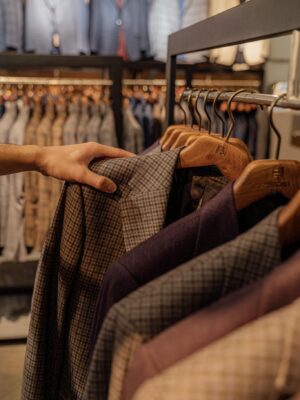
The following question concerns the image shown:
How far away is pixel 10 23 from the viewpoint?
2.31m

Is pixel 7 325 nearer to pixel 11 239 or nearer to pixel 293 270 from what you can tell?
pixel 11 239

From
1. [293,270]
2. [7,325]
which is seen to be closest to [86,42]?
[7,325]

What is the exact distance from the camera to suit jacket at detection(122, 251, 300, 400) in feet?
1.27

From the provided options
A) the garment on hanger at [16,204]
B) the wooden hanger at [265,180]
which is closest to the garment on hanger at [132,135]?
the garment on hanger at [16,204]

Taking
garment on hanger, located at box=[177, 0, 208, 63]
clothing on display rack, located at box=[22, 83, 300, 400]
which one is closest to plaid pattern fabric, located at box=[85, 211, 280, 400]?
clothing on display rack, located at box=[22, 83, 300, 400]

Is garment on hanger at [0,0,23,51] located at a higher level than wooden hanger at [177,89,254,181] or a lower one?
higher

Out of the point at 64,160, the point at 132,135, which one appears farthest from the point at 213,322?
the point at 132,135

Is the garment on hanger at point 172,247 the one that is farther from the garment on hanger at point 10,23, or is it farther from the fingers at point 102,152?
the garment on hanger at point 10,23

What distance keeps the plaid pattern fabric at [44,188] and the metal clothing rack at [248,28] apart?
1.07 m

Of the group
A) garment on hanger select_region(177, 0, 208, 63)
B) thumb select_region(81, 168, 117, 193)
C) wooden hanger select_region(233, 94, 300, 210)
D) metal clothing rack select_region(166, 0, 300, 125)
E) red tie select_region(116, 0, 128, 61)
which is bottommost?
thumb select_region(81, 168, 117, 193)

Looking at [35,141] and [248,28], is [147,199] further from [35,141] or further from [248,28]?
→ [35,141]

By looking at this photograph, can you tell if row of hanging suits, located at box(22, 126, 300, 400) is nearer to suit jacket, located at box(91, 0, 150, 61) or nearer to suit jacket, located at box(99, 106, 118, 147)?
suit jacket, located at box(99, 106, 118, 147)

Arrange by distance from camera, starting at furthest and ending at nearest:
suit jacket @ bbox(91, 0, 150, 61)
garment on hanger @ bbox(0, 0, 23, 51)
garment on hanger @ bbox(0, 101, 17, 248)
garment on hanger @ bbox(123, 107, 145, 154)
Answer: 1. suit jacket @ bbox(91, 0, 150, 61)
2. garment on hanger @ bbox(0, 0, 23, 51)
3. garment on hanger @ bbox(123, 107, 145, 154)
4. garment on hanger @ bbox(0, 101, 17, 248)

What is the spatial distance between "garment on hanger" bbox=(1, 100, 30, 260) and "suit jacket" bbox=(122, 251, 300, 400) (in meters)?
1.60
